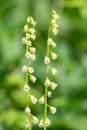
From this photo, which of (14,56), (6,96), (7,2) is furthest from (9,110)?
(7,2)

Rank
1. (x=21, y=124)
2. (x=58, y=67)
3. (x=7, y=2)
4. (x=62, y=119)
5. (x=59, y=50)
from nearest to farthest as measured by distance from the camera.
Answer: (x=21, y=124) < (x=62, y=119) < (x=58, y=67) < (x=59, y=50) < (x=7, y=2)

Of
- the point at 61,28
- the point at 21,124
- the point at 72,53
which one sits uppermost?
the point at 61,28

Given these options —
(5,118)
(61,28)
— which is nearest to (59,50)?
(61,28)

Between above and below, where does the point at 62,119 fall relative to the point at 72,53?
below

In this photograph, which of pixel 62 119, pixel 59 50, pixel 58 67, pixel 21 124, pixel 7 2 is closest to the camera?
pixel 21 124

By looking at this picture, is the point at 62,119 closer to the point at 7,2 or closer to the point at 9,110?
the point at 9,110

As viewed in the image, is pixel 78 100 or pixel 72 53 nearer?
pixel 78 100

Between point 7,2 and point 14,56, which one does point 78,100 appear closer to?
point 14,56
